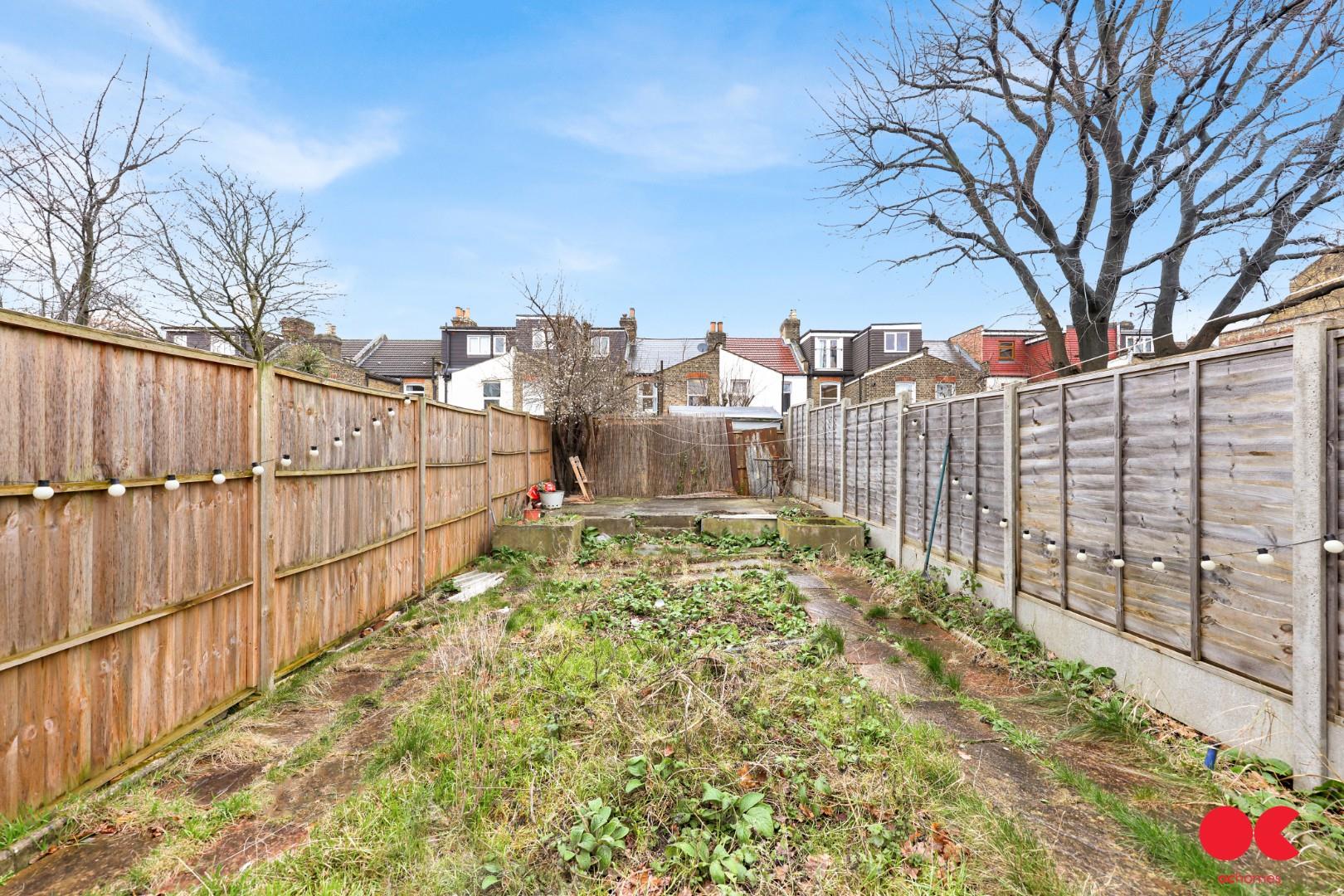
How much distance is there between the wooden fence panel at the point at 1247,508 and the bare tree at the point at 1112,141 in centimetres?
703

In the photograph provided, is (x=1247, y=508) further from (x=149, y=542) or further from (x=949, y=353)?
(x=949, y=353)

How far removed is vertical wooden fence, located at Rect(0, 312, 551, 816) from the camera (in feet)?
7.43

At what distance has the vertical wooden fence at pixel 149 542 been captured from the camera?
2.26 meters

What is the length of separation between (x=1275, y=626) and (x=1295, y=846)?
949mm

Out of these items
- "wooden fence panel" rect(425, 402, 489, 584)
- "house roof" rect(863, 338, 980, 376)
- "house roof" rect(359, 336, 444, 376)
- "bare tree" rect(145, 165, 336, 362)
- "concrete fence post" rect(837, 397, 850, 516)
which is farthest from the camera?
"house roof" rect(863, 338, 980, 376)

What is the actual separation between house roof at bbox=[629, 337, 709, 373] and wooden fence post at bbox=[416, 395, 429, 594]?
21.2 meters

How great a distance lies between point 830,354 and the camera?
30.1 meters

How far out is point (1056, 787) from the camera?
2.84 meters

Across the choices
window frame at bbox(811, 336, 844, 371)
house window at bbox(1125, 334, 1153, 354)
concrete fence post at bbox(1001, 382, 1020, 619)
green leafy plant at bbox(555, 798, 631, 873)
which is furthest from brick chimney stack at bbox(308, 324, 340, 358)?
green leafy plant at bbox(555, 798, 631, 873)

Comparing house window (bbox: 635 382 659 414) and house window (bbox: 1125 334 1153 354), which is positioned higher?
house window (bbox: 635 382 659 414)

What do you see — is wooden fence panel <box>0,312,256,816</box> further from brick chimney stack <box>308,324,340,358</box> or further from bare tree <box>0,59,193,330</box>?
brick chimney stack <box>308,324,340,358</box>

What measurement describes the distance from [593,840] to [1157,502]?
3.57 metres

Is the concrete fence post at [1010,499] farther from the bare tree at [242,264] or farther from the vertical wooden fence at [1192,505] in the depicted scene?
the bare tree at [242,264]

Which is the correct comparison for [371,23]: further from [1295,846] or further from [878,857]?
[1295,846]
